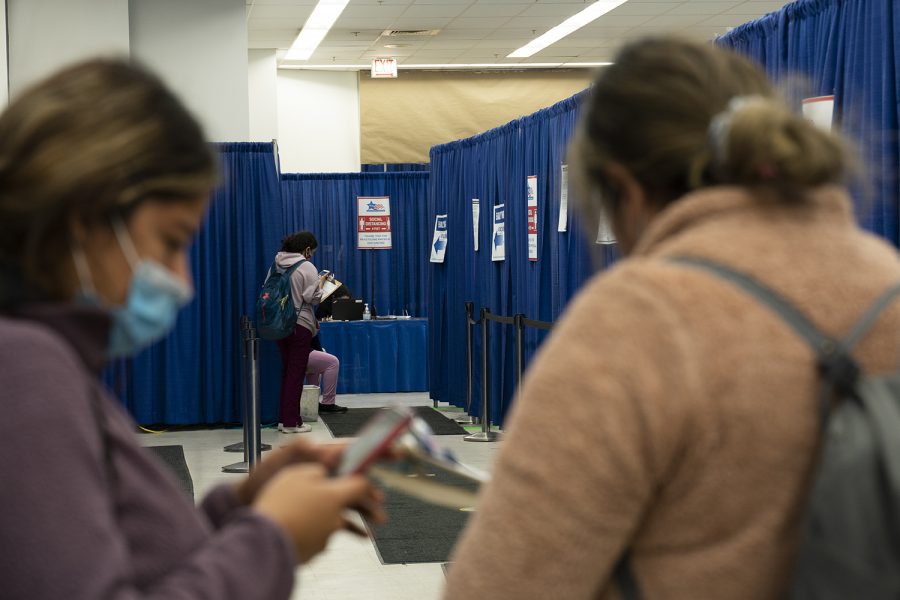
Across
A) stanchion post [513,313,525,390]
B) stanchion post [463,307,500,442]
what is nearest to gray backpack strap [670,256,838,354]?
stanchion post [513,313,525,390]

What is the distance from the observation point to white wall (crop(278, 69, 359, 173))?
14.0m

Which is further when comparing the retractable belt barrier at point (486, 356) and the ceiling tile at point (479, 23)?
the ceiling tile at point (479, 23)

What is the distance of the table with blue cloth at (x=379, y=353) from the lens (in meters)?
11.0

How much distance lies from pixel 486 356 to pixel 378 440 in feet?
22.5

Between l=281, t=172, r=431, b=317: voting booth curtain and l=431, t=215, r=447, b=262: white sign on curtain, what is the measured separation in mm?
2324

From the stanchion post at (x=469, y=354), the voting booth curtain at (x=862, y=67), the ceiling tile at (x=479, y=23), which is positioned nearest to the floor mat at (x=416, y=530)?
the voting booth curtain at (x=862, y=67)

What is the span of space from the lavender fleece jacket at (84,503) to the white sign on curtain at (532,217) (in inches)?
252

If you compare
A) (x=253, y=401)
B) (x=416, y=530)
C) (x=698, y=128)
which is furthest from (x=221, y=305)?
(x=698, y=128)

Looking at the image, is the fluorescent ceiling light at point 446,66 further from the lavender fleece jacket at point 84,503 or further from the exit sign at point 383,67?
the lavender fleece jacket at point 84,503

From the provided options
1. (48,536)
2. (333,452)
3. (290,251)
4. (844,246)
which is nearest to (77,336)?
(48,536)

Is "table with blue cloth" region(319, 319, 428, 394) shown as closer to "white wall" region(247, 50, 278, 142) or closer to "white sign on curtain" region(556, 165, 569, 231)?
"white wall" region(247, 50, 278, 142)

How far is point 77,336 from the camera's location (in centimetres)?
106

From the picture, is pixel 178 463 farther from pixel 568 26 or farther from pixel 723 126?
pixel 568 26

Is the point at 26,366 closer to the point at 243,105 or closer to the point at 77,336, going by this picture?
the point at 77,336
